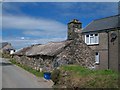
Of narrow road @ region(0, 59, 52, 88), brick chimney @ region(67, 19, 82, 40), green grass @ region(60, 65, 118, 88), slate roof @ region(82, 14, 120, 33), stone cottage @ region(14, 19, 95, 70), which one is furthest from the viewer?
slate roof @ region(82, 14, 120, 33)

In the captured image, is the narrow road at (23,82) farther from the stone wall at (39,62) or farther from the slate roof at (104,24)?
the slate roof at (104,24)

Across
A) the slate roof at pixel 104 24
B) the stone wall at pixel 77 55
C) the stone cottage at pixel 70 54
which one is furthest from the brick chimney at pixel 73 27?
the slate roof at pixel 104 24

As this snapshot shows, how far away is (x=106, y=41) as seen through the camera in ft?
99.9

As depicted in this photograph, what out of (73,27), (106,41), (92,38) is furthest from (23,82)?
(92,38)

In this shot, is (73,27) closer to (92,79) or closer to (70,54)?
(70,54)

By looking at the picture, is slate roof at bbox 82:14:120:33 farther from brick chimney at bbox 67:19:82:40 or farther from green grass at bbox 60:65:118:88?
green grass at bbox 60:65:118:88

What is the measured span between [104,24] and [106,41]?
3.48m

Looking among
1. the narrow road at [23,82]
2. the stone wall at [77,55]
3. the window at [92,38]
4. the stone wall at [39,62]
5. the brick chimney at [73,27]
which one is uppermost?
the brick chimney at [73,27]

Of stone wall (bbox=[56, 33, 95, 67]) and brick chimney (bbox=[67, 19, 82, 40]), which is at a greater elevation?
brick chimney (bbox=[67, 19, 82, 40])

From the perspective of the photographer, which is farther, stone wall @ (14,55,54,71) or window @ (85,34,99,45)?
window @ (85,34,99,45)

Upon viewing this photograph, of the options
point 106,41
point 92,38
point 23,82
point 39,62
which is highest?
point 92,38

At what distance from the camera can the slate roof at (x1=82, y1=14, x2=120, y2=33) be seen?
30.8m

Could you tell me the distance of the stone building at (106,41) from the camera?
94.9 ft

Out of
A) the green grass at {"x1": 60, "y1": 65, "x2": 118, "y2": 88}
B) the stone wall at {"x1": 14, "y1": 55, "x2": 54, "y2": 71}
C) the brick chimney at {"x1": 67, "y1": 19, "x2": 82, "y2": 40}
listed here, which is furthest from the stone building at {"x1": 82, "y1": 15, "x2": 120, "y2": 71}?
the green grass at {"x1": 60, "y1": 65, "x2": 118, "y2": 88}
